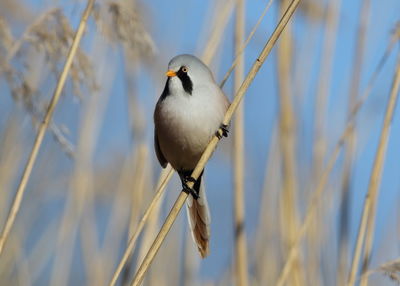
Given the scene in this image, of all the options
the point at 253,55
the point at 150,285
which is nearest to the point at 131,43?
the point at 150,285

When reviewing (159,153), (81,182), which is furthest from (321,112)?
(81,182)

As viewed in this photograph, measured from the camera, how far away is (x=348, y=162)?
205 centimetres

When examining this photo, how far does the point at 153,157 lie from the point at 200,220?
0.90m

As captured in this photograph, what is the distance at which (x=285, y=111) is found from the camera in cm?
196

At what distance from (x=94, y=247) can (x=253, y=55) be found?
1152mm

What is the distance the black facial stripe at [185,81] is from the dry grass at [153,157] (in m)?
0.17

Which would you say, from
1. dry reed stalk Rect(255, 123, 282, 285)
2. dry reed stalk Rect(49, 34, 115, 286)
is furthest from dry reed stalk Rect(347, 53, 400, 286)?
dry reed stalk Rect(49, 34, 115, 286)

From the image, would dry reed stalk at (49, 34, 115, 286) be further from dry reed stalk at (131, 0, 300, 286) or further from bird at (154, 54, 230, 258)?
dry reed stalk at (131, 0, 300, 286)

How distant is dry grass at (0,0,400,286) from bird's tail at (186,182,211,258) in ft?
0.39

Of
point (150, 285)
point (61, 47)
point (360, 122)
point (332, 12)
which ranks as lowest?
point (150, 285)

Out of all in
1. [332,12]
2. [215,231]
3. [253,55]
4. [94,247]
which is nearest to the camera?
[332,12]

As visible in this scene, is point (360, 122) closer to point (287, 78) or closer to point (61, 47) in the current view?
point (287, 78)

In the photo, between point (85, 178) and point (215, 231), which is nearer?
point (85, 178)

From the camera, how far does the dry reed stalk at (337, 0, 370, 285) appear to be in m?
2.03
